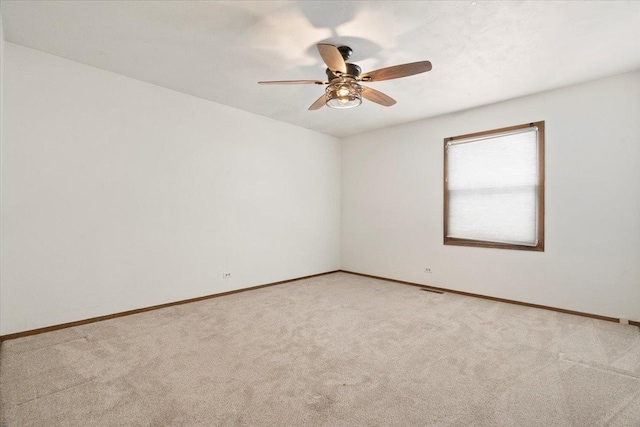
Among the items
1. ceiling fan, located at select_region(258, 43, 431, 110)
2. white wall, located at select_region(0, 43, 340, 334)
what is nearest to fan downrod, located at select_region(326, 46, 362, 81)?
ceiling fan, located at select_region(258, 43, 431, 110)

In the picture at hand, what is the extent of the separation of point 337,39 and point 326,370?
111 inches

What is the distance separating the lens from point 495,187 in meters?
4.28

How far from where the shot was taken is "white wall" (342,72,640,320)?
333 cm

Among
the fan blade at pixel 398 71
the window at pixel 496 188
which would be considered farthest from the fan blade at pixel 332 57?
the window at pixel 496 188

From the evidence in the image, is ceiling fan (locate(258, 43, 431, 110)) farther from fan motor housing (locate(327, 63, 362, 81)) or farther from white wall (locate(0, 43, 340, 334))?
white wall (locate(0, 43, 340, 334))

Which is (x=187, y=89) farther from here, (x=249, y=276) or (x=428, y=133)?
(x=428, y=133)

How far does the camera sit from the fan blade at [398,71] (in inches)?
95.9

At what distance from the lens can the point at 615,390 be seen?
201 cm

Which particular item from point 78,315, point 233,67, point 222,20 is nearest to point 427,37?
point 222,20

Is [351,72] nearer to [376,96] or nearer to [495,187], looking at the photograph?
[376,96]

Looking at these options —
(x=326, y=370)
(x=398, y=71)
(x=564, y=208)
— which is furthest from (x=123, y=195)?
(x=564, y=208)

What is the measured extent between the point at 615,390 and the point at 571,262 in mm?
2049

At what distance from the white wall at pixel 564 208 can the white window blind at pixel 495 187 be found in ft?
0.56

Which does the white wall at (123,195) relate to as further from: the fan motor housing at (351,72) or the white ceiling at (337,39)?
the fan motor housing at (351,72)
